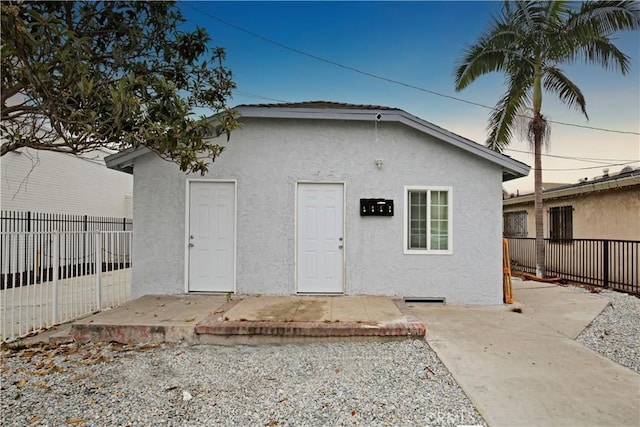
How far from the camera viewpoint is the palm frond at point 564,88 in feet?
34.2

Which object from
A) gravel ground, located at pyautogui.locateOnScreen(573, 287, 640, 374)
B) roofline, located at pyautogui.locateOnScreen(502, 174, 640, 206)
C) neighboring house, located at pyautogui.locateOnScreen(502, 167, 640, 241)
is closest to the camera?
gravel ground, located at pyautogui.locateOnScreen(573, 287, 640, 374)

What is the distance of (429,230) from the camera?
7.22m

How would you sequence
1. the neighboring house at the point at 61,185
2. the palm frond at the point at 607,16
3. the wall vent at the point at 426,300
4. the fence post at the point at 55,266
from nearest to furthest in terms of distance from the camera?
the fence post at the point at 55,266 → the wall vent at the point at 426,300 → the palm frond at the point at 607,16 → the neighboring house at the point at 61,185

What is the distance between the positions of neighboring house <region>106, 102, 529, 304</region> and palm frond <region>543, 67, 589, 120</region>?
5.37 m

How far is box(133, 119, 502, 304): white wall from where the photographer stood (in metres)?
7.13

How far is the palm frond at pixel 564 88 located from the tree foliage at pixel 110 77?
30.9 ft

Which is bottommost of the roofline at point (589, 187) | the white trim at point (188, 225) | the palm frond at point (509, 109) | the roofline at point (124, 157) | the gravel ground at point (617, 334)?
the gravel ground at point (617, 334)

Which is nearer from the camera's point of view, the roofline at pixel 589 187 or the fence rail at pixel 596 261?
the fence rail at pixel 596 261

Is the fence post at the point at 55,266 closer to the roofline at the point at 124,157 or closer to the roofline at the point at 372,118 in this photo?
the roofline at the point at 124,157

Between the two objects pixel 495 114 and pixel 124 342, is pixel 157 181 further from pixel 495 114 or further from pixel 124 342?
pixel 495 114

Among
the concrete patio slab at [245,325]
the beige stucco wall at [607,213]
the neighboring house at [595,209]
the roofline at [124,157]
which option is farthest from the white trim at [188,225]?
the beige stucco wall at [607,213]

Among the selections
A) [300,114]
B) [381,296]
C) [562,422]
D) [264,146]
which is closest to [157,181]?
[264,146]

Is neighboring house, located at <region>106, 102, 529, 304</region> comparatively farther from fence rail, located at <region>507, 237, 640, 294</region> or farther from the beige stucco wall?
the beige stucco wall

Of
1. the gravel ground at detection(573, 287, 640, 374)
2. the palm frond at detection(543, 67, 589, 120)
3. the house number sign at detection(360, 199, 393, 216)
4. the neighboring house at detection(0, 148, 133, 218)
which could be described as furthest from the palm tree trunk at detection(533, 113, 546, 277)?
the neighboring house at detection(0, 148, 133, 218)
